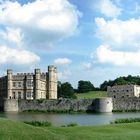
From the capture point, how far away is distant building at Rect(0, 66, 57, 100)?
359 ft

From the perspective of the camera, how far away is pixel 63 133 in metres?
22.7

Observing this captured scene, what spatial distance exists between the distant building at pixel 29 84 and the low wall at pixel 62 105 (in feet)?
33.4

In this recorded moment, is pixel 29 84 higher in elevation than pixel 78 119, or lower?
higher

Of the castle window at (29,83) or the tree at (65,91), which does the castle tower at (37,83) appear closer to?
the castle window at (29,83)

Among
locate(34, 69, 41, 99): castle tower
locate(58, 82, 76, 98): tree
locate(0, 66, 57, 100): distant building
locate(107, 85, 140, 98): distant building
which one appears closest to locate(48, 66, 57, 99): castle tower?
locate(0, 66, 57, 100): distant building

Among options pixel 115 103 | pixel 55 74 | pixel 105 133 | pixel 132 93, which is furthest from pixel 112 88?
pixel 105 133

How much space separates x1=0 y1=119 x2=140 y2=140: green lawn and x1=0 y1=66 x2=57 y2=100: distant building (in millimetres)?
81889

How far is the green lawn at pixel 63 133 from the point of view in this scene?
771 inches

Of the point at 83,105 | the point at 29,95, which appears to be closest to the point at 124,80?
the point at 29,95

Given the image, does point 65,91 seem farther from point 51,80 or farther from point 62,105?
point 62,105

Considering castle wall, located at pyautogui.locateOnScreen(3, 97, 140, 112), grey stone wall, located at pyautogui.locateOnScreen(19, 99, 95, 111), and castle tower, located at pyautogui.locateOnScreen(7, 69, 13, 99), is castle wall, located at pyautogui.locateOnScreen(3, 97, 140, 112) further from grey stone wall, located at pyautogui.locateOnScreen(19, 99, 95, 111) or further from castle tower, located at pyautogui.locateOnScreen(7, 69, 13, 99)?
castle tower, located at pyautogui.locateOnScreen(7, 69, 13, 99)

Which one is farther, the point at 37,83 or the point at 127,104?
the point at 37,83

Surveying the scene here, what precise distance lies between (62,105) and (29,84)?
58.2 ft

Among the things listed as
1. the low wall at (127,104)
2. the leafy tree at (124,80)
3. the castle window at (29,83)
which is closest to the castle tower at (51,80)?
the castle window at (29,83)
